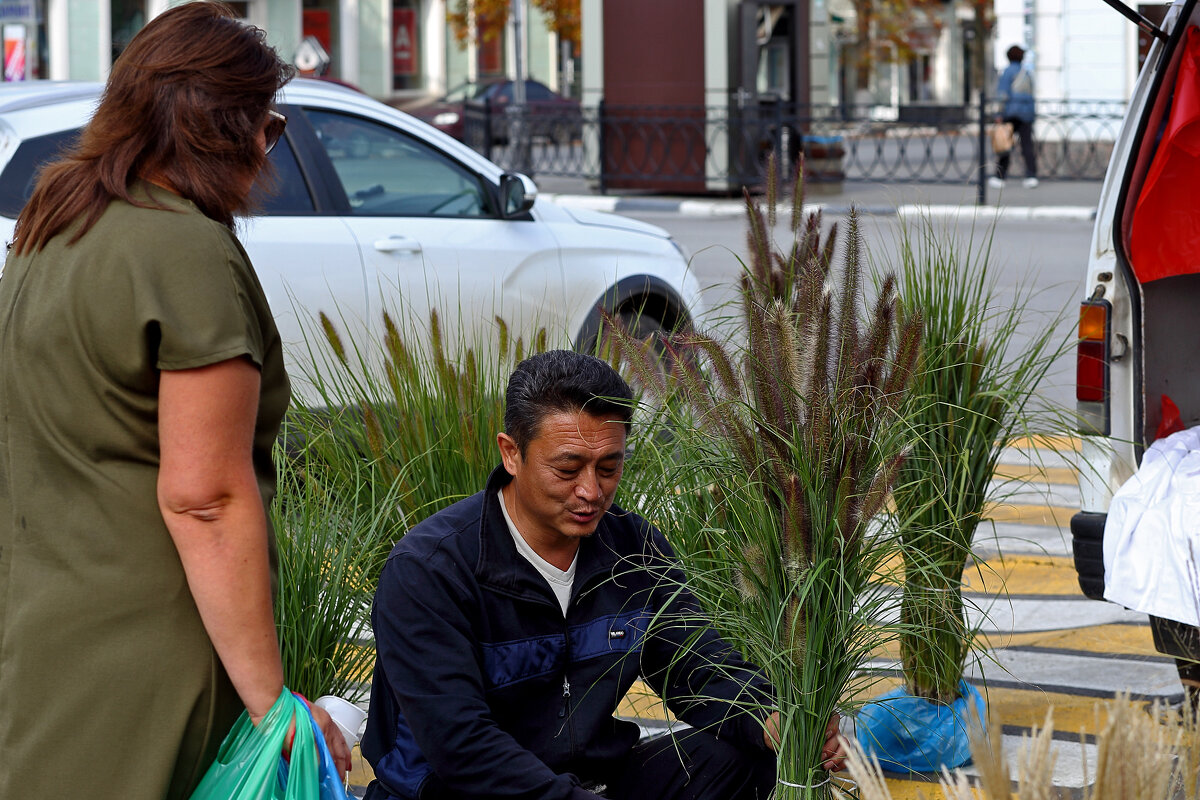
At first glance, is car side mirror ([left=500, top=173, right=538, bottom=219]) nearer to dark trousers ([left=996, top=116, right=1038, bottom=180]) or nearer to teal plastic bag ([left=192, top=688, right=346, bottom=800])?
teal plastic bag ([left=192, top=688, right=346, bottom=800])

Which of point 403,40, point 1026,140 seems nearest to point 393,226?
point 1026,140

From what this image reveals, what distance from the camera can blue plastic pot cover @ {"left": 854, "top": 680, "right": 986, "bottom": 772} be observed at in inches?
143

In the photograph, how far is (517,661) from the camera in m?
2.75

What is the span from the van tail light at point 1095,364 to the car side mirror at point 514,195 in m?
2.64

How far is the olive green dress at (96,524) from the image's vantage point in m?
2.03

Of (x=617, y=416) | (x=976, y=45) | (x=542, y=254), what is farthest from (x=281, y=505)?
(x=976, y=45)

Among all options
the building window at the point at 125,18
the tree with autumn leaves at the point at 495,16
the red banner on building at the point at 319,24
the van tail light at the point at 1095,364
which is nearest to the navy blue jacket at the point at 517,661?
the van tail light at the point at 1095,364

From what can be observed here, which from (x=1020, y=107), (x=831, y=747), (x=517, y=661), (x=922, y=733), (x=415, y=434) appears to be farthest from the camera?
(x=1020, y=107)

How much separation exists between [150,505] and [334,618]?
1.34 meters

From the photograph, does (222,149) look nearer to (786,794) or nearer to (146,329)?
(146,329)

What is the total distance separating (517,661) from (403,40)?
38.7 m

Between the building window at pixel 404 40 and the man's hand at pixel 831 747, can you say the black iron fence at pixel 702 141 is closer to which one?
the man's hand at pixel 831 747

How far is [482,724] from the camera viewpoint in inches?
102

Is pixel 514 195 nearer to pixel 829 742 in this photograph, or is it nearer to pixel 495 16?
pixel 829 742
